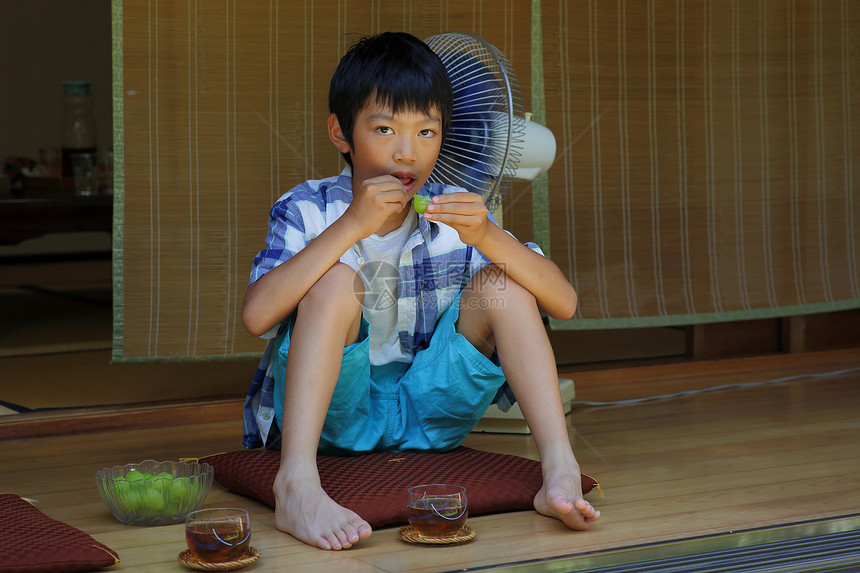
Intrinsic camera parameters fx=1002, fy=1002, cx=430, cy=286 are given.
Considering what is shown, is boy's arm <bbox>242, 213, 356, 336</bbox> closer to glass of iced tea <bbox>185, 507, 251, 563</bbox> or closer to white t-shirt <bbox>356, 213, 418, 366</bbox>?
white t-shirt <bbox>356, 213, 418, 366</bbox>

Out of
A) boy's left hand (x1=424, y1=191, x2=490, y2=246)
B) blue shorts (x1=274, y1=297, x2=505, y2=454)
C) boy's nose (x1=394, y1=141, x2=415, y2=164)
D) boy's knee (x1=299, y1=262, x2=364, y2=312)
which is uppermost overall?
boy's nose (x1=394, y1=141, x2=415, y2=164)

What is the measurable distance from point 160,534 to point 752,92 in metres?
2.11

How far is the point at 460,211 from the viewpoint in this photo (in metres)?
1.54

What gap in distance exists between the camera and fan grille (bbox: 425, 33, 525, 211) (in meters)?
1.76

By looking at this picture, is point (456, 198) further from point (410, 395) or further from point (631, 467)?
point (631, 467)

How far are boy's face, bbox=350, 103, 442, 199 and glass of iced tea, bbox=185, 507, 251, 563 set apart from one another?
62cm

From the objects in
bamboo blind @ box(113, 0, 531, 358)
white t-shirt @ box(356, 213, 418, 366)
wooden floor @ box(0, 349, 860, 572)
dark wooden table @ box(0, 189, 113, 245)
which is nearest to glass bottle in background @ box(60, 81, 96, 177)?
dark wooden table @ box(0, 189, 113, 245)

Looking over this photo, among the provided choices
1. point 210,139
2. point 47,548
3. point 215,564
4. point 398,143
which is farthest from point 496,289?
point 210,139

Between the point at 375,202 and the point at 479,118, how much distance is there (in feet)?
1.22

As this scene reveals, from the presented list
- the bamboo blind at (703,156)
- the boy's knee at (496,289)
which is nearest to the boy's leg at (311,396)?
the boy's knee at (496,289)

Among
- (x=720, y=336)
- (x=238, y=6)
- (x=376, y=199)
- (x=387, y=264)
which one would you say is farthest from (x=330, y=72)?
(x=720, y=336)

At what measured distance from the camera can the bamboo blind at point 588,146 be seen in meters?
2.34

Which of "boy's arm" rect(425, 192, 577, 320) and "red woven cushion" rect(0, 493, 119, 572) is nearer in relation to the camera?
"red woven cushion" rect(0, 493, 119, 572)
